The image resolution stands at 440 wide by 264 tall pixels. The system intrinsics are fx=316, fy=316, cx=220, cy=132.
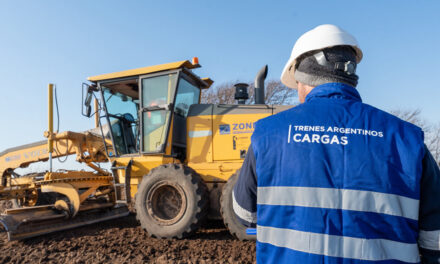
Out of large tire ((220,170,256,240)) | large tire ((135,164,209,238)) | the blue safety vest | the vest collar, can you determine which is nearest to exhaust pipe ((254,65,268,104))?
large tire ((220,170,256,240))

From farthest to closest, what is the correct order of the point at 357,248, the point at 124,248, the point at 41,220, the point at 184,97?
the point at 184,97, the point at 41,220, the point at 124,248, the point at 357,248

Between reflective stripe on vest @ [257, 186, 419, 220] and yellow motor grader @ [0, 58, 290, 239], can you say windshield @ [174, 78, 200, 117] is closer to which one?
yellow motor grader @ [0, 58, 290, 239]

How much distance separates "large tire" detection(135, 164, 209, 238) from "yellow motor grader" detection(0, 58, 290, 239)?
0.02 metres

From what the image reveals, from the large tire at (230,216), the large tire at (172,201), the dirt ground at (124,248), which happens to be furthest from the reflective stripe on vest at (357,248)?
the large tire at (172,201)

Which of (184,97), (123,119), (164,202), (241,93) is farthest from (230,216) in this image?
(123,119)

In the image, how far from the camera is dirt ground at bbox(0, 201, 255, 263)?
13.5 feet

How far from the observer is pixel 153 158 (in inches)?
227

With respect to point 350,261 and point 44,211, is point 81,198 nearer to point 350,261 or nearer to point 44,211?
point 44,211

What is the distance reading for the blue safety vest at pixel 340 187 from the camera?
1137 mm

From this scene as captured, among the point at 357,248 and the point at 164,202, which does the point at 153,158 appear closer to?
the point at 164,202

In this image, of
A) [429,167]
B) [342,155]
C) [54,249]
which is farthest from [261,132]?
[54,249]

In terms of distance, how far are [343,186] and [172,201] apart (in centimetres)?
438

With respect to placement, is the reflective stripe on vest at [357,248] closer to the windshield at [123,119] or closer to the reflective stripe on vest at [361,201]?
the reflective stripe on vest at [361,201]

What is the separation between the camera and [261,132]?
1.33 m
